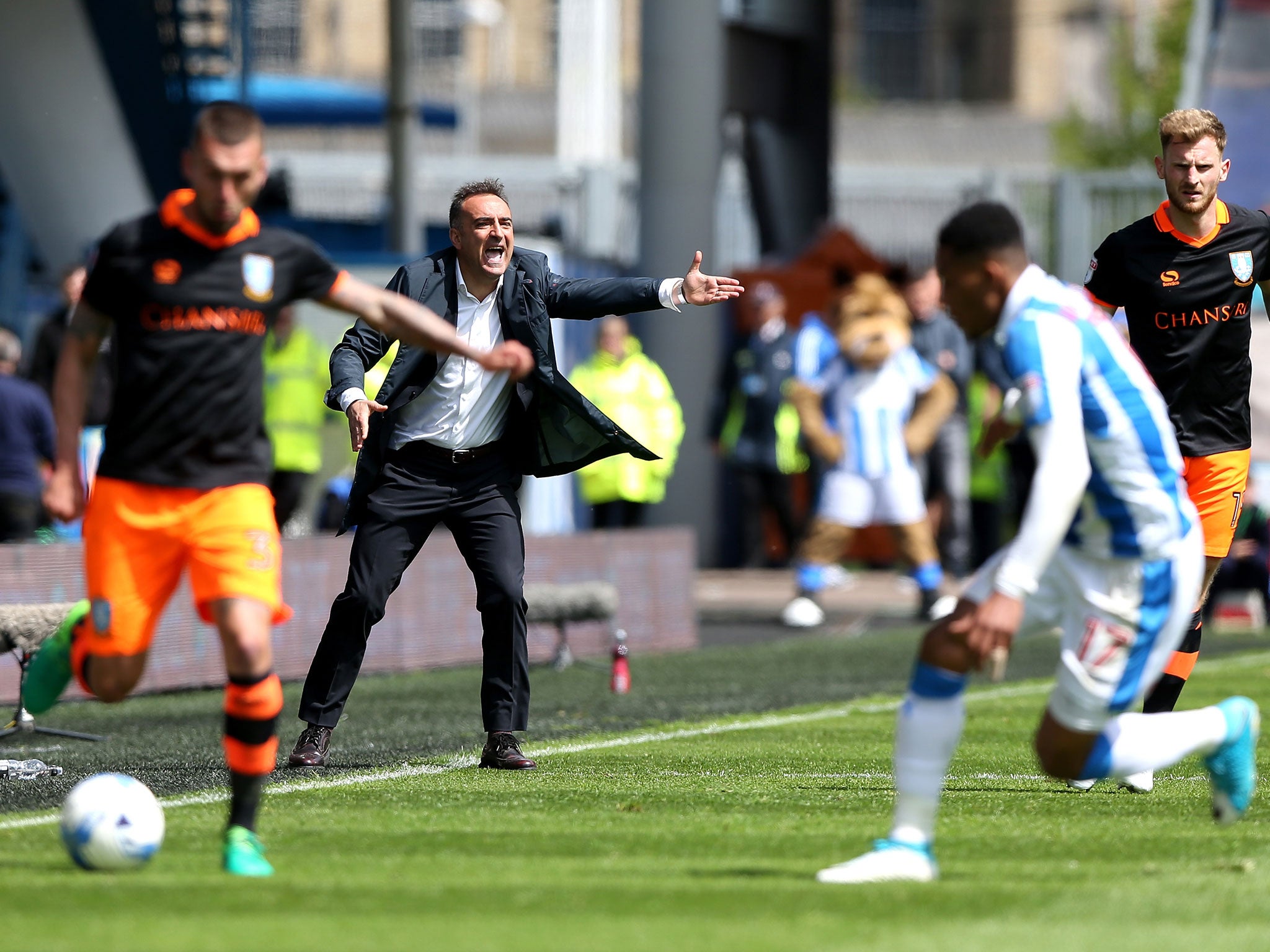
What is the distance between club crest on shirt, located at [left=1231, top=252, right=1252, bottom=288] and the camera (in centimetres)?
800

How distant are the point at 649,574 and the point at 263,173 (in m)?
9.21

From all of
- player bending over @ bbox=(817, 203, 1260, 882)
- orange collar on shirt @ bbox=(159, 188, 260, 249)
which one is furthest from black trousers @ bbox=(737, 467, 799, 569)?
orange collar on shirt @ bbox=(159, 188, 260, 249)

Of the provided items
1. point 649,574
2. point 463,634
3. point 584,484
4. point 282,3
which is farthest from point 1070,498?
point 282,3

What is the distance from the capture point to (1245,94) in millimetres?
20766

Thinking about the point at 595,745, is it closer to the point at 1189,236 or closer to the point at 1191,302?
the point at 1191,302

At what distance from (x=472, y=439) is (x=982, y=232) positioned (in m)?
3.15

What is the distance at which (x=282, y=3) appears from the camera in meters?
67.9

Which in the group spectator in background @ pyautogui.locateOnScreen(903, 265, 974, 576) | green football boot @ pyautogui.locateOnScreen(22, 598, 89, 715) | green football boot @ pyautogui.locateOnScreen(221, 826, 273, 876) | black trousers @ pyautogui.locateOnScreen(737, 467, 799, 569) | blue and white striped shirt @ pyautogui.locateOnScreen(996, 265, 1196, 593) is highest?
blue and white striped shirt @ pyautogui.locateOnScreen(996, 265, 1196, 593)

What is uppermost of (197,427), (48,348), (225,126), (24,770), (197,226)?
(225,126)

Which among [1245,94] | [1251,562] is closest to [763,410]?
[1251,562]

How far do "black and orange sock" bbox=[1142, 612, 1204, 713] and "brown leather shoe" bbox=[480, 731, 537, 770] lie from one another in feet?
7.63

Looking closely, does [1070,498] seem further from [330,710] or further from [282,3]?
[282,3]

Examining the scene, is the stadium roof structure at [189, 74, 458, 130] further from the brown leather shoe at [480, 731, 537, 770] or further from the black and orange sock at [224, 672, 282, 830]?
the black and orange sock at [224, 672, 282, 830]

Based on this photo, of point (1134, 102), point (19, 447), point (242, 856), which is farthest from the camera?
point (1134, 102)
